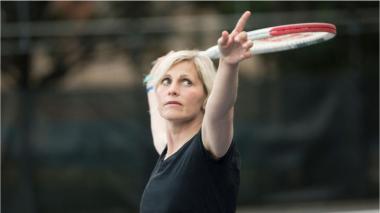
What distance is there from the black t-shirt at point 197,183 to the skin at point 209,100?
50 mm

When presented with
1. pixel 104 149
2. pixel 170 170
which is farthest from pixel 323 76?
pixel 170 170

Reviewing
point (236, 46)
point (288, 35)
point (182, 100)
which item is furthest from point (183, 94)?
point (288, 35)

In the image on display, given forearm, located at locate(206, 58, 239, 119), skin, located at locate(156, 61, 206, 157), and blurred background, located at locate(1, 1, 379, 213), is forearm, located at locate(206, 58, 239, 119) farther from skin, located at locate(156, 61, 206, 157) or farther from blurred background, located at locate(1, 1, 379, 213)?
blurred background, located at locate(1, 1, 379, 213)

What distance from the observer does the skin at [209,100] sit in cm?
269

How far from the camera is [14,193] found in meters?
8.92

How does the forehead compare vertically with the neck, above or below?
above

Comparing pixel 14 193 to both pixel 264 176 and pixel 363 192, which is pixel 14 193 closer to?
pixel 264 176

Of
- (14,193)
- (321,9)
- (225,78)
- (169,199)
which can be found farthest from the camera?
(321,9)

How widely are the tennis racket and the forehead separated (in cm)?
18

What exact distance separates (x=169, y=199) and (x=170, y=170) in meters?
0.12

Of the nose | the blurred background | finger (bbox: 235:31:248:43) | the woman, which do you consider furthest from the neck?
the blurred background

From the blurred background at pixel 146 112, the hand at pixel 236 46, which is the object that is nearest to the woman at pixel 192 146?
the hand at pixel 236 46

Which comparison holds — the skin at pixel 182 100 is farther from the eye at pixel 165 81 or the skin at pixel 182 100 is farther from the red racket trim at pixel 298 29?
the red racket trim at pixel 298 29

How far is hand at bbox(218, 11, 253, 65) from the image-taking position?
2.67 m
